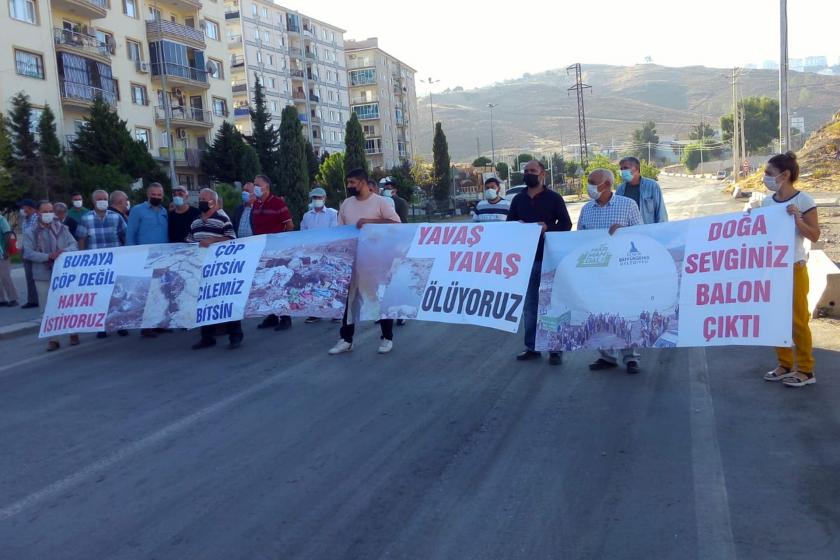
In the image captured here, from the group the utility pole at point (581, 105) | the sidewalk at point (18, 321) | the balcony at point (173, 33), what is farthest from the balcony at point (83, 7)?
the utility pole at point (581, 105)

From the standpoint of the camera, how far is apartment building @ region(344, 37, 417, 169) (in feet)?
366

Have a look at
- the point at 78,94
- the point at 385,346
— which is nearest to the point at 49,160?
the point at 78,94

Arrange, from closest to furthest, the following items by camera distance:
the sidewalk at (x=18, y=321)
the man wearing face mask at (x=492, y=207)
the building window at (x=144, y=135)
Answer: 1. the man wearing face mask at (x=492, y=207)
2. the sidewalk at (x=18, y=321)
3. the building window at (x=144, y=135)

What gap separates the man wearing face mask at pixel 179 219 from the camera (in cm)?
1071

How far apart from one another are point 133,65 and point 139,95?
1.94m

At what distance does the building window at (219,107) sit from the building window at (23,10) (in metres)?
20.5

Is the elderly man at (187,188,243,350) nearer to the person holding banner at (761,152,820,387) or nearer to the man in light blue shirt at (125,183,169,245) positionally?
the man in light blue shirt at (125,183,169,245)

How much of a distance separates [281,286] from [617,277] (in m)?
3.92

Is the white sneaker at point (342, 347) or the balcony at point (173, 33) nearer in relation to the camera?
the white sneaker at point (342, 347)

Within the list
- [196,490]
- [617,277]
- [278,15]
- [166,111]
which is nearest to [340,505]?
[196,490]

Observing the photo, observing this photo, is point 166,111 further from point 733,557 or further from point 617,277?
point 733,557

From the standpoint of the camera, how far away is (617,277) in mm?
7211

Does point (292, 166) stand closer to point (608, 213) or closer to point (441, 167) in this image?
point (441, 167)

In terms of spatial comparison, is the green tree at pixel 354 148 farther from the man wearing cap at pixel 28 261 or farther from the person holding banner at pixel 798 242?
the person holding banner at pixel 798 242
